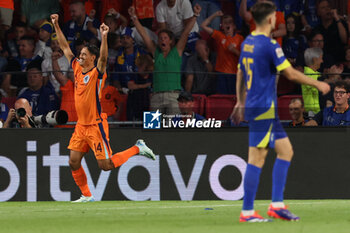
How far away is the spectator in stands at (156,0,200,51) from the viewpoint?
12844 mm

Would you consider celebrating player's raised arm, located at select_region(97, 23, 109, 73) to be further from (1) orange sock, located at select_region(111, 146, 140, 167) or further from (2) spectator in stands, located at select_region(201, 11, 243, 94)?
(2) spectator in stands, located at select_region(201, 11, 243, 94)

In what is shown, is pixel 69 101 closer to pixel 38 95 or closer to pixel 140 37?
pixel 38 95

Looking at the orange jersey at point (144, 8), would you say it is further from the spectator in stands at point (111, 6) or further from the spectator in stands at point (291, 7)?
the spectator in stands at point (291, 7)

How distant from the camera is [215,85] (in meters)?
10.9

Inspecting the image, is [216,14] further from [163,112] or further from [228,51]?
[163,112]

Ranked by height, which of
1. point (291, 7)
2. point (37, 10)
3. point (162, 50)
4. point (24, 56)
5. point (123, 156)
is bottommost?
point (123, 156)

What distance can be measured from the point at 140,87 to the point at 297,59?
10.0 ft

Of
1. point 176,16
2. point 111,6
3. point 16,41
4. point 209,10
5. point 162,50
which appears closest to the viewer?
point 162,50

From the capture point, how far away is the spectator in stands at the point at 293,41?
12594 mm

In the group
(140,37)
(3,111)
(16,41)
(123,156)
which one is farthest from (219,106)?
(16,41)

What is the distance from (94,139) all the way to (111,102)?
1199mm

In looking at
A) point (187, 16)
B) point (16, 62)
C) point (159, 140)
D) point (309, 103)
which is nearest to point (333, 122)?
point (309, 103)

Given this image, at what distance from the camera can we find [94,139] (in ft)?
32.1

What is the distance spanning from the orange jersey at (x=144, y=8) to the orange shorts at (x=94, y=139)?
3663 mm
